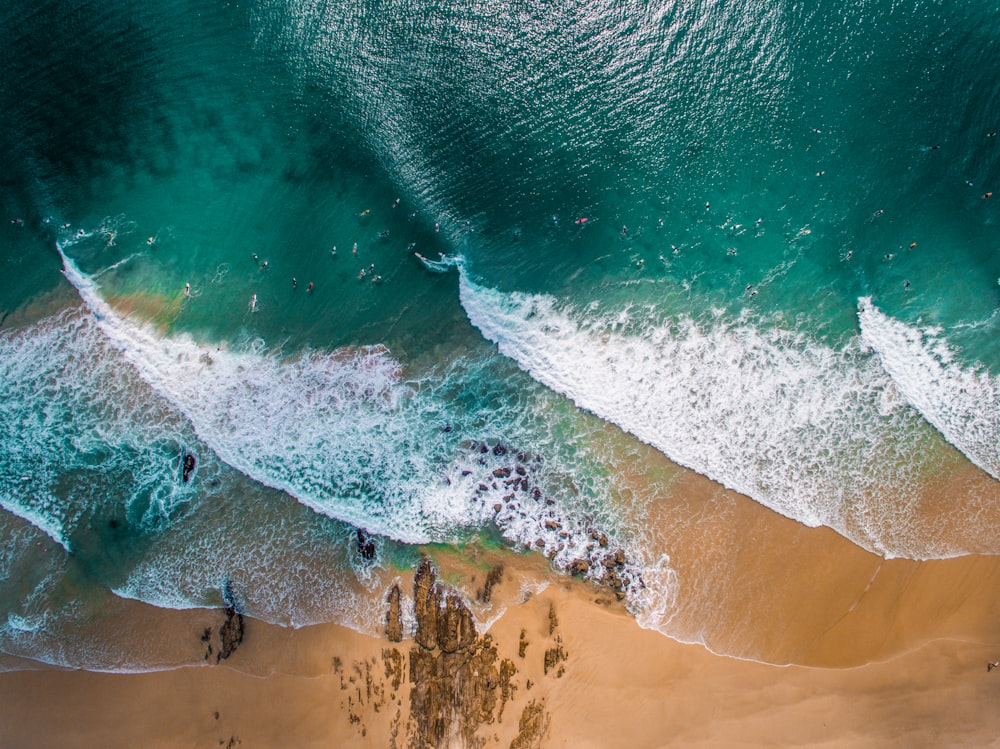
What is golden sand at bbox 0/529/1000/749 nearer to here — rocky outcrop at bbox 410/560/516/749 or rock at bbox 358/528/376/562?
rocky outcrop at bbox 410/560/516/749

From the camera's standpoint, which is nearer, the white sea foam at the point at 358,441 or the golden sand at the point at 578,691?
the golden sand at the point at 578,691

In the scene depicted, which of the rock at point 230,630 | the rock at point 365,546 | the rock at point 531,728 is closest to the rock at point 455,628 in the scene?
the rock at point 531,728

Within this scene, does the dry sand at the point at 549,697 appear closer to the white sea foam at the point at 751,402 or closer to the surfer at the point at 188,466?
the white sea foam at the point at 751,402

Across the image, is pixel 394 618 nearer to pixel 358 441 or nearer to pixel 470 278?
pixel 358 441

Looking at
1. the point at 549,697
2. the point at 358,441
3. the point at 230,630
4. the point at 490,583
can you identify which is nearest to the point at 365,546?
the point at 358,441

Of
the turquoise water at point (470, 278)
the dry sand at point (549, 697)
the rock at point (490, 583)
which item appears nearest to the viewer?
the dry sand at point (549, 697)

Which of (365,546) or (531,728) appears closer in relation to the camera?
(531,728)
